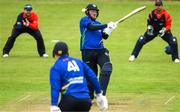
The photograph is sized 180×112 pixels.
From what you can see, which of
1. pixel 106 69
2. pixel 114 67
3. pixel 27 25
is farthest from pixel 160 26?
pixel 106 69

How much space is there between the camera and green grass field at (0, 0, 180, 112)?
17.0 meters

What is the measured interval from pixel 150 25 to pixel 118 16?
15723 millimetres

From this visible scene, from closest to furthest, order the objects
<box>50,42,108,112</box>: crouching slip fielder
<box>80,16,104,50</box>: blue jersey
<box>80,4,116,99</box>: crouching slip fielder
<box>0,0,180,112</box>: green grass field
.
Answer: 1. <box>50,42,108,112</box>: crouching slip fielder
2. <box>80,4,116,99</box>: crouching slip fielder
3. <box>80,16,104,50</box>: blue jersey
4. <box>0,0,180,112</box>: green grass field

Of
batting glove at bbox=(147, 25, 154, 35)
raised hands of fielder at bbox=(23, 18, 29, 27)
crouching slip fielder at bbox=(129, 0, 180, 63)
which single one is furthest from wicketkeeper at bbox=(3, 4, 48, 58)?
batting glove at bbox=(147, 25, 154, 35)

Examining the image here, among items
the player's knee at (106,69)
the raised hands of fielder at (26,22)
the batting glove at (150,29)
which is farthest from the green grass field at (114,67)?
the raised hands of fielder at (26,22)

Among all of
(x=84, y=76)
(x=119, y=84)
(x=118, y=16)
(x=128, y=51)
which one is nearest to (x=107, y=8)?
(x=118, y=16)

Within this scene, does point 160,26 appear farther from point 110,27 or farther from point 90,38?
point 90,38

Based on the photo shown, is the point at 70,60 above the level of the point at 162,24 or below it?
above

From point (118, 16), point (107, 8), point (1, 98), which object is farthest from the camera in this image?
point (107, 8)

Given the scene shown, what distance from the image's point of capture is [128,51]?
93.7 ft

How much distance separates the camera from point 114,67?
23609mm

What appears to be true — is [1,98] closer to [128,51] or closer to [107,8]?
[128,51]

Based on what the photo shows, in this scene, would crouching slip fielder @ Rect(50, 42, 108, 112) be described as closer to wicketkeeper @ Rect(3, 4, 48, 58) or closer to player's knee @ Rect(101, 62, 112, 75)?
player's knee @ Rect(101, 62, 112, 75)

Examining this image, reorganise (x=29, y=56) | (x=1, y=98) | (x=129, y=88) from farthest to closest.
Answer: (x=29, y=56)
(x=129, y=88)
(x=1, y=98)
